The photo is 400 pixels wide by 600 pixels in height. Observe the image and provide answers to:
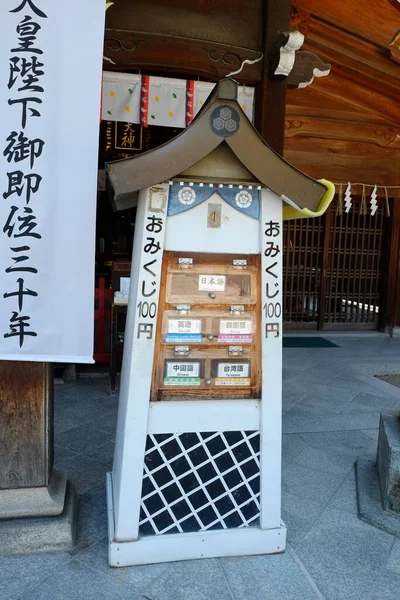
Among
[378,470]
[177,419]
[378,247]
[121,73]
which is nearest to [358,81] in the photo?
[378,247]

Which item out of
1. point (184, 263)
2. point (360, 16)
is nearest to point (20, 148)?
point (184, 263)

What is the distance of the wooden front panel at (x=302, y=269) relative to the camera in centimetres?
1041

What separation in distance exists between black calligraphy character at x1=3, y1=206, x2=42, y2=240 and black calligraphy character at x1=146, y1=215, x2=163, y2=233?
0.70 metres

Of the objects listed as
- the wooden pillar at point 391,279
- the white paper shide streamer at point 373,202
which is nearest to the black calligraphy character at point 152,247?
the white paper shide streamer at point 373,202

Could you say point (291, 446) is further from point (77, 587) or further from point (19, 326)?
point (19, 326)

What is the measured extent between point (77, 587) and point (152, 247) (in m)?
2.07

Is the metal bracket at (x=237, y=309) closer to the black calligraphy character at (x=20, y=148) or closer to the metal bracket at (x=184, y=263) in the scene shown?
the metal bracket at (x=184, y=263)

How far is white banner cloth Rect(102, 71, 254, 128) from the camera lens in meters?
5.95

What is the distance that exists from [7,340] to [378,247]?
977cm

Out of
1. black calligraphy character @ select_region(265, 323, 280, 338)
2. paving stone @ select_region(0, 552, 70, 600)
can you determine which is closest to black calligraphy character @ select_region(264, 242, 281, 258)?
black calligraphy character @ select_region(265, 323, 280, 338)

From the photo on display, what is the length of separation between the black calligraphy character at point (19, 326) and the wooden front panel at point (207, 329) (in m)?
0.82

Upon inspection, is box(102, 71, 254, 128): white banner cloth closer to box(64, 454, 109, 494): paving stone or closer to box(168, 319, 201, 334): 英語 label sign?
box(168, 319, 201, 334): 英語 label sign

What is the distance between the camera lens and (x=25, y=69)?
9.01ft

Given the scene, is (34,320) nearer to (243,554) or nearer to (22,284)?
(22,284)
